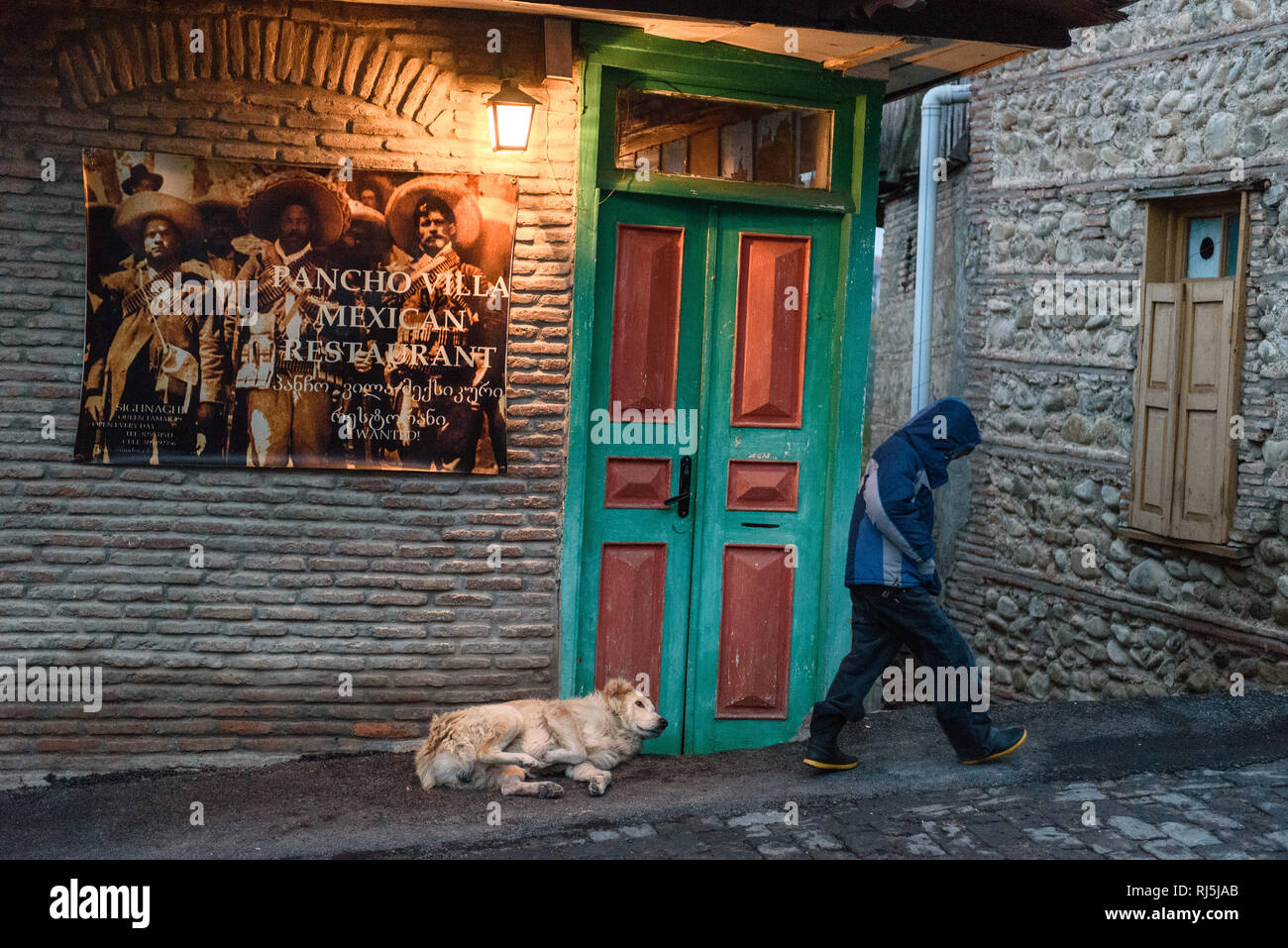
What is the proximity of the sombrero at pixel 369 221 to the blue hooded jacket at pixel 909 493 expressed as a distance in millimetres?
2649

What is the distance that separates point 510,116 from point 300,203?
112 centimetres

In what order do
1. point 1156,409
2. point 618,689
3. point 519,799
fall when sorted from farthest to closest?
point 1156,409
point 618,689
point 519,799

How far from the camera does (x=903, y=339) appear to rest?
47.4 feet

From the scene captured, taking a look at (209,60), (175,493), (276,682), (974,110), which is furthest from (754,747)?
(974,110)

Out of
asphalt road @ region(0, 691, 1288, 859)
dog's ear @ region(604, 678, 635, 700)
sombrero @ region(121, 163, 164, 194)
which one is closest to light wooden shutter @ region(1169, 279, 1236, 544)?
asphalt road @ region(0, 691, 1288, 859)

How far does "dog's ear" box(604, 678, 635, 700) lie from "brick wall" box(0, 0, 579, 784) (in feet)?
1.46

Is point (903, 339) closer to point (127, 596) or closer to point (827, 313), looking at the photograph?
point (827, 313)

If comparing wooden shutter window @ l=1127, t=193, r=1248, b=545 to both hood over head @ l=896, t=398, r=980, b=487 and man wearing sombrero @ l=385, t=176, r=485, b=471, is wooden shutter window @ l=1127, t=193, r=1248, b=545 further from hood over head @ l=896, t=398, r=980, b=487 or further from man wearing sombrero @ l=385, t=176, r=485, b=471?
man wearing sombrero @ l=385, t=176, r=485, b=471

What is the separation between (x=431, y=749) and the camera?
18.6 feet

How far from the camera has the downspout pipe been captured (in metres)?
11.2

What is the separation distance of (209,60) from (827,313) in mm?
3419

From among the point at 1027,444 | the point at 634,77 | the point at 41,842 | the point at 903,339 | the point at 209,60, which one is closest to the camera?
the point at 41,842

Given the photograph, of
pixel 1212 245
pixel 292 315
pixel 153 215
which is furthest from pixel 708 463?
pixel 1212 245

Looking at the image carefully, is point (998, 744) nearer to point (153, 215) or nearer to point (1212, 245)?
point (153, 215)
